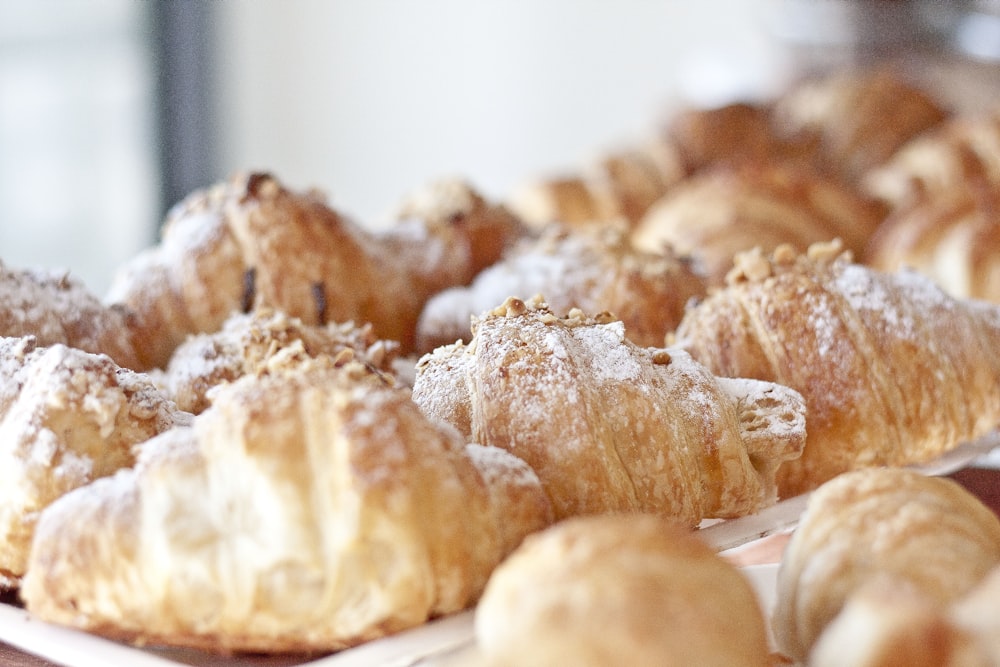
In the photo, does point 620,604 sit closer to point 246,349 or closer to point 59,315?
point 246,349

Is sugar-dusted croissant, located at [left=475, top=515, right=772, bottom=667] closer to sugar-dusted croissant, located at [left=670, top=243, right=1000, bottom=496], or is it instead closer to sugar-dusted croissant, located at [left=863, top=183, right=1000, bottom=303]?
sugar-dusted croissant, located at [left=670, top=243, right=1000, bottom=496]

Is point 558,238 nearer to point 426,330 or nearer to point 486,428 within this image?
point 426,330

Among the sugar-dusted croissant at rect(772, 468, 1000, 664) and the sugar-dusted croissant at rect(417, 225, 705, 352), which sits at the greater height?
the sugar-dusted croissant at rect(417, 225, 705, 352)

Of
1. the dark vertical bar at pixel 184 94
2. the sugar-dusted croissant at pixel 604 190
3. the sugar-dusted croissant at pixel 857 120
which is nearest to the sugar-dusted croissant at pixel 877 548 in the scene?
the sugar-dusted croissant at pixel 604 190

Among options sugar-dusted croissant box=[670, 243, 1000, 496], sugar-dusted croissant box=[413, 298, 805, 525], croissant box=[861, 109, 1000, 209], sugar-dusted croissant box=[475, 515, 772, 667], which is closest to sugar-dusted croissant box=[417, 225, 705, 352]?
sugar-dusted croissant box=[670, 243, 1000, 496]

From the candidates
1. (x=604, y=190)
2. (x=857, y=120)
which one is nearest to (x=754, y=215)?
(x=604, y=190)

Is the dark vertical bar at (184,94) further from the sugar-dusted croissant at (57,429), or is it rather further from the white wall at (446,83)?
the sugar-dusted croissant at (57,429)
